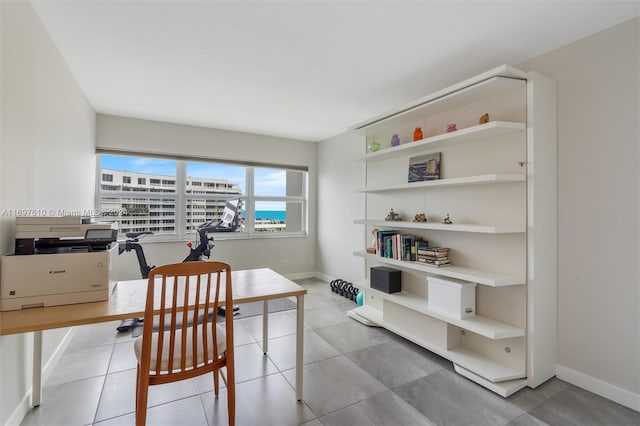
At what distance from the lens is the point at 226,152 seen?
4629mm

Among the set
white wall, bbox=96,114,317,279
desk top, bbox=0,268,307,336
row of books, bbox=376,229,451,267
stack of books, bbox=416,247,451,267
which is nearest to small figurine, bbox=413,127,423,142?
row of books, bbox=376,229,451,267

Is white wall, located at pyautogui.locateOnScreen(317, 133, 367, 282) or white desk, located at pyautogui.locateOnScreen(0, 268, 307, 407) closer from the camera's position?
white desk, located at pyautogui.locateOnScreen(0, 268, 307, 407)

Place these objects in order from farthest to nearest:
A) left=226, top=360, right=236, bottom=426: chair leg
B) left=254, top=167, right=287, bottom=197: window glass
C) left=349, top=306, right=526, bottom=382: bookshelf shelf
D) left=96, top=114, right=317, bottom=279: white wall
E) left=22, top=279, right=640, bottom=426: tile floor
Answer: left=254, top=167, right=287, bottom=197: window glass
left=96, top=114, right=317, bottom=279: white wall
left=349, top=306, right=526, bottom=382: bookshelf shelf
left=22, top=279, right=640, bottom=426: tile floor
left=226, top=360, right=236, bottom=426: chair leg

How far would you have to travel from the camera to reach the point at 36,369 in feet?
6.02

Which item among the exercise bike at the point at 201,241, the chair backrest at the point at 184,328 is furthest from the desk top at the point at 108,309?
the exercise bike at the point at 201,241

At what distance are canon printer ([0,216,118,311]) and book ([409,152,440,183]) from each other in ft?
8.48

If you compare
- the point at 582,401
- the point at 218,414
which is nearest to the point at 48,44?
the point at 218,414

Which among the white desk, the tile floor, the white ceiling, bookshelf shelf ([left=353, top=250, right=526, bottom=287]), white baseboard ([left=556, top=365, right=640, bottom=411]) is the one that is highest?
the white ceiling

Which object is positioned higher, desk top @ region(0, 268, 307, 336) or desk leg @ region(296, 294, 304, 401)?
desk top @ region(0, 268, 307, 336)

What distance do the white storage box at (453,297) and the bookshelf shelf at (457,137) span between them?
118cm

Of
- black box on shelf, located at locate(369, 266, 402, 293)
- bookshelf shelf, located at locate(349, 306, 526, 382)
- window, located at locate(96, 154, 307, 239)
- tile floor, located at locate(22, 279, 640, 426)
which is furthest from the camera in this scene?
window, located at locate(96, 154, 307, 239)

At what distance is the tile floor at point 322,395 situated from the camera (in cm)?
180

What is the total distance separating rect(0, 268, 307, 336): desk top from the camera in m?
1.36

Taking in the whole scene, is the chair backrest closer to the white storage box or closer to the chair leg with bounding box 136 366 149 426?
the chair leg with bounding box 136 366 149 426
